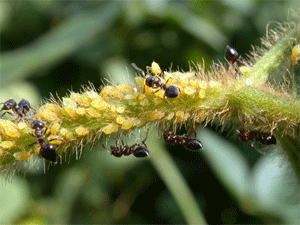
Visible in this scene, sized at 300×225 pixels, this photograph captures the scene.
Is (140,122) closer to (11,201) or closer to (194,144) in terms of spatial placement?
(194,144)

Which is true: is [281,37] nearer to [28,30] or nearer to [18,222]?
[18,222]

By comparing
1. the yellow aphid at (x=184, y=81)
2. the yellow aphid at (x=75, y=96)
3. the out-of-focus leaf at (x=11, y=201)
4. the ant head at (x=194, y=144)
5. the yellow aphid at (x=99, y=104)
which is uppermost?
the out-of-focus leaf at (x=11, y=201)

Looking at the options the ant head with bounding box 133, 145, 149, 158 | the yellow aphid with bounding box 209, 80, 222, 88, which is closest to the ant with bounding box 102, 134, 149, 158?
the ant head with bounding box 133, 145, 149, 158

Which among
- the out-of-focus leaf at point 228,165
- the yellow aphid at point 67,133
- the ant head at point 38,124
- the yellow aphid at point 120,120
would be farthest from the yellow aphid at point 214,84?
the out-of-focus leaf at point 228,165

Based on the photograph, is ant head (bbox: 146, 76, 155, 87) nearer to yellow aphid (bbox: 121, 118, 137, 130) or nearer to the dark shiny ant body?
yellow aphid (bbox: 121, 118, 137, 130)

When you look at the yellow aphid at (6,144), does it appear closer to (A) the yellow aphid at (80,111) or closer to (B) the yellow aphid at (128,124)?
(A) the yellow aphid at (80,111)
